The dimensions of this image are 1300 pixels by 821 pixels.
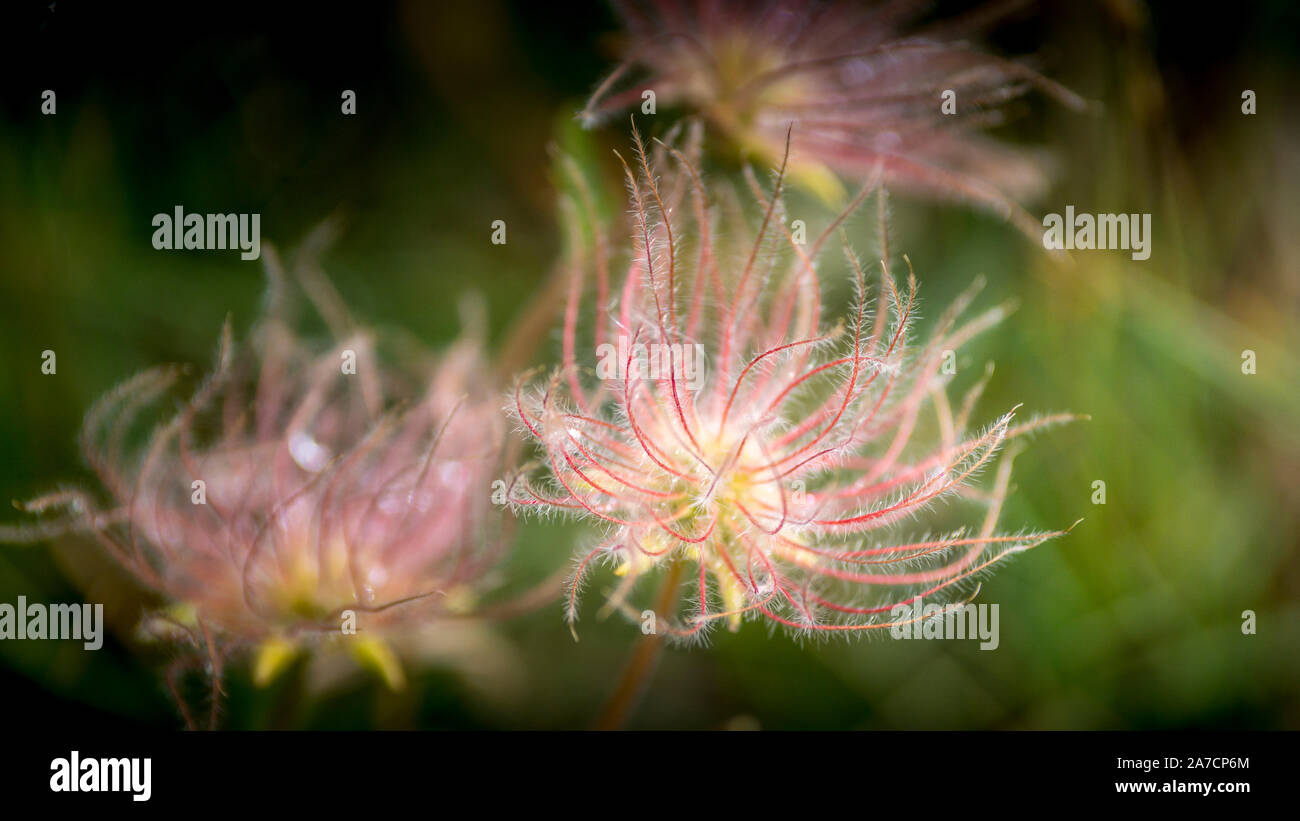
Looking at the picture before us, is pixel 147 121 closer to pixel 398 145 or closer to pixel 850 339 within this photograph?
pixel 398 145

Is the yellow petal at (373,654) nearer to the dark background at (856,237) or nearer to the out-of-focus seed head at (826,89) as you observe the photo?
the dark background at (856,237)

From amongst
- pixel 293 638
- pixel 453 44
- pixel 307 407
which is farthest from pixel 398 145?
pixel 293 638

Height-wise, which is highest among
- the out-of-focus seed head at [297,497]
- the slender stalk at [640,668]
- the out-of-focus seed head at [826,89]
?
the out-of-focus seed head at [826,89]

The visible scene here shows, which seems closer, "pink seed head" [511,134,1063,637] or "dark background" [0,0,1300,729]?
"pink seed head" [511,134,1063,637]

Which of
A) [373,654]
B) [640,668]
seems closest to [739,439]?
[640,668]

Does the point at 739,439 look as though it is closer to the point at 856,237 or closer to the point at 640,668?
the point at 640,668

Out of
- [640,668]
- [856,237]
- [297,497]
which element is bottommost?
[640,668]

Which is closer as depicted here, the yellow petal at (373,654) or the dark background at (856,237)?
the yellow petal at (373,654)

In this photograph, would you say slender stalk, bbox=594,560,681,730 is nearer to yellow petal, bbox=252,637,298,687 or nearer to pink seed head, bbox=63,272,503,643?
pink seed head, bbox=63,272,503,643

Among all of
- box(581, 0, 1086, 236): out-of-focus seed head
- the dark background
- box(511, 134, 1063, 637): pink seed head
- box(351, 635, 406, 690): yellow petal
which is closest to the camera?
box(511, 134, 1063, 637): pink seed head

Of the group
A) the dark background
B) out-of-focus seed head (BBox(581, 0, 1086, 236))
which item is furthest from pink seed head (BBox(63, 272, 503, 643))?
out-of-focus seed head (BBox(581, 0, 1086, 236))

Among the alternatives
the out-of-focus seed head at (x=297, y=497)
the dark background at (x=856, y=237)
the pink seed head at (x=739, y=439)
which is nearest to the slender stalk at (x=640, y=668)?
the pink seed head at (x=739, y=439)
